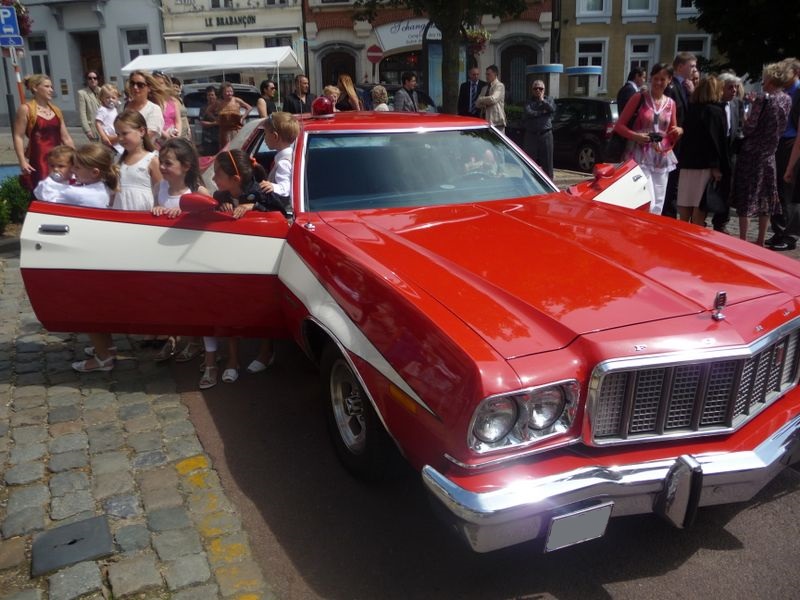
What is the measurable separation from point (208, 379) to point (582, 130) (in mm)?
11664

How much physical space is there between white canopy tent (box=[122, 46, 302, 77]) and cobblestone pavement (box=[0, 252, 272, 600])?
15.9 metres

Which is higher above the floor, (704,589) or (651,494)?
Answer: (651,494)

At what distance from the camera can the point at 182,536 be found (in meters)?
2.97

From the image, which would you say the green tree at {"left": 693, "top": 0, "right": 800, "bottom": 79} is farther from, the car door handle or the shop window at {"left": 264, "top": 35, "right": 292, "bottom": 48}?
the car door handle

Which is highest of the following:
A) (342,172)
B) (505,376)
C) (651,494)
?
(342,172)

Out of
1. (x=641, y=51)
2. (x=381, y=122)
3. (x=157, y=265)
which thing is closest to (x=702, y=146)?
(x=381, y=122)

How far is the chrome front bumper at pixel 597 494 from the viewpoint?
88.6 inches

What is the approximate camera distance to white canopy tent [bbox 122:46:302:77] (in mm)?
19312

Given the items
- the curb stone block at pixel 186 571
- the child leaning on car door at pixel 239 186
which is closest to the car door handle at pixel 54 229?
the child leaning on car door at pixel 239 186

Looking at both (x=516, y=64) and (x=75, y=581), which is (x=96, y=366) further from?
(x=516, y=64)


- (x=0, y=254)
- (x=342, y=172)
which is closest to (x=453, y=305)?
(x=342, y=172)

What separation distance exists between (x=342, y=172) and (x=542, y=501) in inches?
93.7

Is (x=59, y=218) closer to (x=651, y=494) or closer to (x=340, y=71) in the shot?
(x=651, y=494)

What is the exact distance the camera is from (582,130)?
14.3 meters
